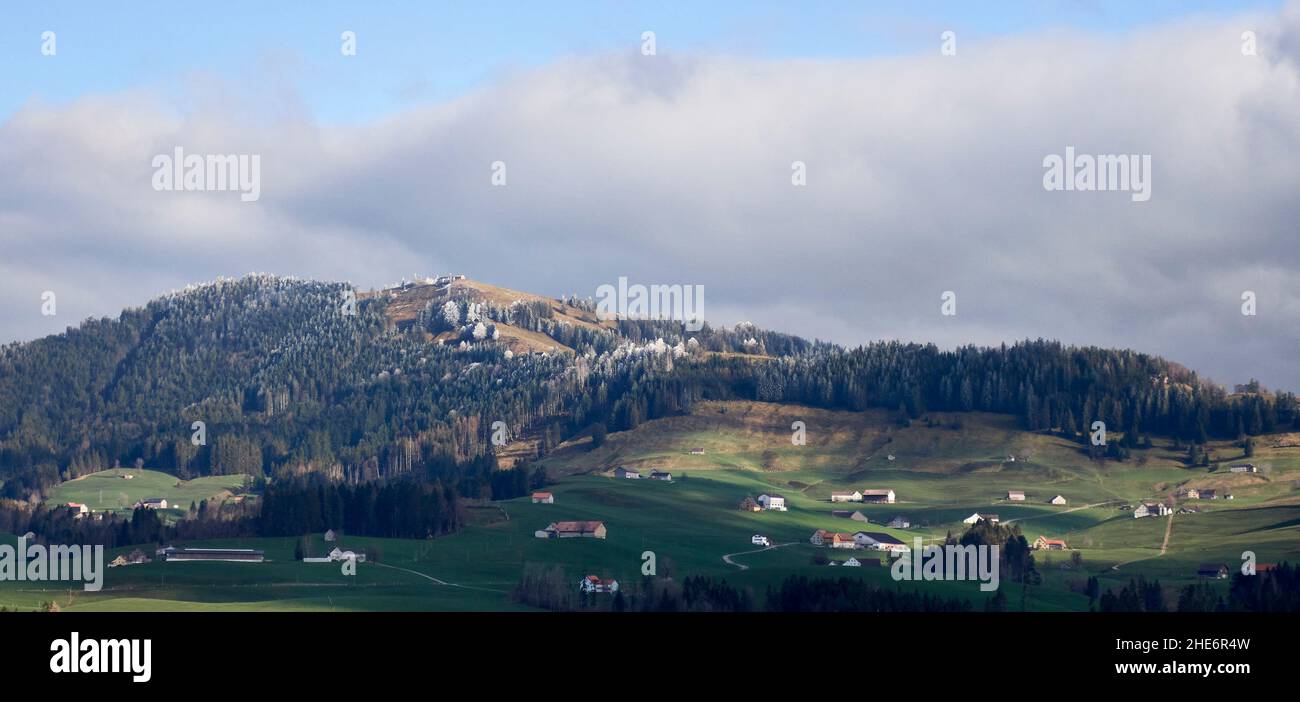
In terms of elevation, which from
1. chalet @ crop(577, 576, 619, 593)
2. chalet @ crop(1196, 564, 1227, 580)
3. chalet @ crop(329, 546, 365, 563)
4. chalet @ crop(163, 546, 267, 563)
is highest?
chalet @ crop(163, 546, 267, 563)

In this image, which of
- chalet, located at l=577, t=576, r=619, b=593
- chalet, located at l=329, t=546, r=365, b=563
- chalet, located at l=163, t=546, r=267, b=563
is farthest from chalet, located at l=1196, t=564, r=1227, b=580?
chalet, located at l=163, t=546, r=267, b=563

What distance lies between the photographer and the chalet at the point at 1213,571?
608 feet

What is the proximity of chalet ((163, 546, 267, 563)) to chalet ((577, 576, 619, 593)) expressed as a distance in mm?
43491

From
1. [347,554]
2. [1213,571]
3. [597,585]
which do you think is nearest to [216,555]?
[347,554]

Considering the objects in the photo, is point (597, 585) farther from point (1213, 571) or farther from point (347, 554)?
point (1213, 571)

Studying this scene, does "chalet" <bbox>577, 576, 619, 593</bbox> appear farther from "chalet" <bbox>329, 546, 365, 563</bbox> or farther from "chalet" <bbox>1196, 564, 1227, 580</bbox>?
"chalet" <bbox>1196, 564, 1227, 580</bbox>

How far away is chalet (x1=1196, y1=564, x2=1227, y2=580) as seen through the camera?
185 m

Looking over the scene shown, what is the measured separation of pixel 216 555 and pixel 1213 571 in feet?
388

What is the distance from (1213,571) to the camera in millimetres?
187625

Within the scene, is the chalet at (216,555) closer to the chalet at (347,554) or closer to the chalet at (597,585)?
the chalet at (347,554)
